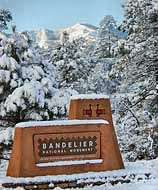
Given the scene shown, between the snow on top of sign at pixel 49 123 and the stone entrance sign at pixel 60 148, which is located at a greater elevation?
the snow on top of sign at pixel 49 123

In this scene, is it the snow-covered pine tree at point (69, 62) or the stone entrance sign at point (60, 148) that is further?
the snow-covered pine tree at point (69, 62)

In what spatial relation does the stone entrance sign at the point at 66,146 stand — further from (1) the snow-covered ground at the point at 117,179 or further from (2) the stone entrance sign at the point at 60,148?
(1) the snow-covered ground at the point at 117,179

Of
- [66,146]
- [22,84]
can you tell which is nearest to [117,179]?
[66,146]

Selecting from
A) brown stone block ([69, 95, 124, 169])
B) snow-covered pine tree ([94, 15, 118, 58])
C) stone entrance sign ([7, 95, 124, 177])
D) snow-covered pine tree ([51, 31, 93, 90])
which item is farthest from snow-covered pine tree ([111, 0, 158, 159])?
snow-covered pine tree ([94, 15, 118, 58])

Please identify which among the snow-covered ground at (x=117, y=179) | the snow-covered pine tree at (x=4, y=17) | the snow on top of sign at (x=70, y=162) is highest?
the snow-covered pine tree at (x=4, y=17)

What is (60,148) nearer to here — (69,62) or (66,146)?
(66,146)

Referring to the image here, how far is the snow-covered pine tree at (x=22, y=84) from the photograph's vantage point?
43.4ft

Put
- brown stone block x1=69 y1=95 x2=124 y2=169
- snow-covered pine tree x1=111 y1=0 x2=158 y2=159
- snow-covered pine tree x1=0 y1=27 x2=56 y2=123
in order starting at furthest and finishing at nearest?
snow-covered pine tree x1=111 y1=0 x2=158 y2=159 < snow-covered pine tree x1=0 y1=27 x2=56 y2=123 < brown stone block x1=69 y1=95 x2=124 y2=169

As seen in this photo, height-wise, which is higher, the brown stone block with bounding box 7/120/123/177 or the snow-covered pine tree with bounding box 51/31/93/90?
the brown stone block with bounding box 7/120/123/177

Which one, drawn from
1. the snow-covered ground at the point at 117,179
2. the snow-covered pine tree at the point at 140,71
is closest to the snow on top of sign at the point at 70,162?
the snow-covered ground at the point at 117,179

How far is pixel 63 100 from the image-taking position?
14406 millimetres

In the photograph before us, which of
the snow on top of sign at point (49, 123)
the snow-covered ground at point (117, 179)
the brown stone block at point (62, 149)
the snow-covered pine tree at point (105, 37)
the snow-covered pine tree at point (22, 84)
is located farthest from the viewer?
the snow-covered pine tree at point (105, 37)

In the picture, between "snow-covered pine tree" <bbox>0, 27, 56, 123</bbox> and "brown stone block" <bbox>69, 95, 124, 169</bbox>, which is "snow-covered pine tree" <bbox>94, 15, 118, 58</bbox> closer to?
"snow-covered pine tree" <bbox>0, 27, 56, 123</bbox>

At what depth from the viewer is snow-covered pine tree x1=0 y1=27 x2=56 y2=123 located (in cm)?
1323
